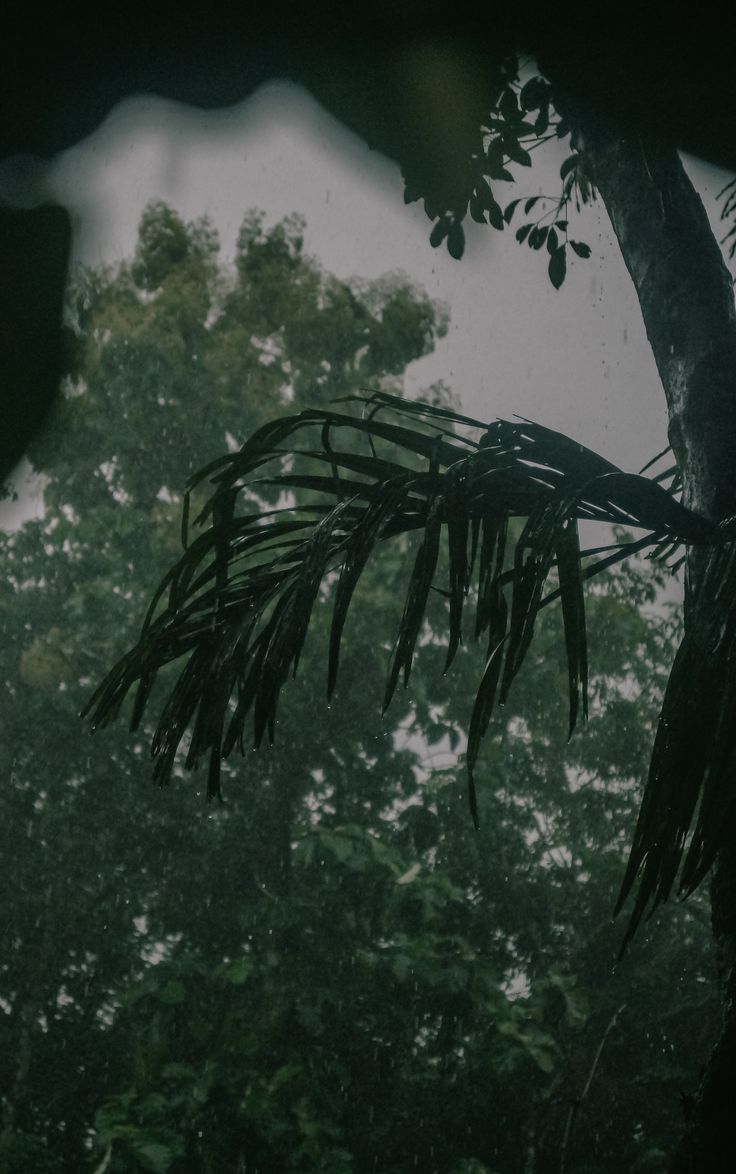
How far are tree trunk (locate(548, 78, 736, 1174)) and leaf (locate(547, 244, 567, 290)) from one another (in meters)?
0.74

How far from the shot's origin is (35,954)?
352 inches

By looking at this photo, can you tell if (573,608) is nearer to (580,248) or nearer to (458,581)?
(458,581)

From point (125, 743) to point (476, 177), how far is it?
7.69 meters

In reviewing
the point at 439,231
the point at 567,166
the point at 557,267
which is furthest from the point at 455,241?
the point at 567,166

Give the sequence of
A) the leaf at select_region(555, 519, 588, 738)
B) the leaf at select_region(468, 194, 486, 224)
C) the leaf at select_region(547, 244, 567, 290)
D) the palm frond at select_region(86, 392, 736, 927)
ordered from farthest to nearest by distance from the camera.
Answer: the leaf at select_region(547, 244, 567, 290) → the leaf at select_region(468, 194, 486, 224) → the leaf at select_region(555, 519, 588, 738) → the palm frond at select_region(86, 392, 736, 927)

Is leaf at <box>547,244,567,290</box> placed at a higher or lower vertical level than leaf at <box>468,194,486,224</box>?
higher

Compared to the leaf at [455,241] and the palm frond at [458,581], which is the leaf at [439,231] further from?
the palm frond at [458,581]

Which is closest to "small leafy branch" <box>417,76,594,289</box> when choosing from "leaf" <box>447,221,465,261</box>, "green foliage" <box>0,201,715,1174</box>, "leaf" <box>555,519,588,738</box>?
"leaf" <box>447,221,465,261</box>

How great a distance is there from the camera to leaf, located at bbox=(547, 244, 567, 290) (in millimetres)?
3014

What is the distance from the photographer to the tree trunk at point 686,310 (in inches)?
65.0

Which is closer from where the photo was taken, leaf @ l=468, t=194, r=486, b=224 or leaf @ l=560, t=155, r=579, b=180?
leaf @ l=468, t=194, r=486, b=224

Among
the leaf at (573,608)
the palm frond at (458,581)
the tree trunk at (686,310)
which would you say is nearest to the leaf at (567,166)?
the tree trunk at (686,310)

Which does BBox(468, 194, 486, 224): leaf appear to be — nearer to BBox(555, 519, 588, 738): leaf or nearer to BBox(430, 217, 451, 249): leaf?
BBox(430, 217, 451, 249): leaf

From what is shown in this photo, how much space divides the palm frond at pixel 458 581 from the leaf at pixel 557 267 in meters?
1.47
